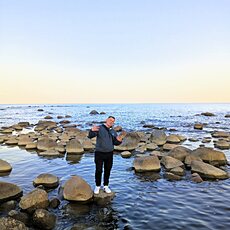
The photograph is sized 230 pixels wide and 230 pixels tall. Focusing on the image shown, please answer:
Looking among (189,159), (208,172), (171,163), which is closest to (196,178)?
(208,172)

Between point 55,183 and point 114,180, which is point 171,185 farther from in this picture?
point 55,183

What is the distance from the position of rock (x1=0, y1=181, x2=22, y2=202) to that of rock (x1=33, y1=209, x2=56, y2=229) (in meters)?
2.18

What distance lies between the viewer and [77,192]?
29.0ft

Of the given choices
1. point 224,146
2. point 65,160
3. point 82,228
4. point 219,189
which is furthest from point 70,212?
point 224,146

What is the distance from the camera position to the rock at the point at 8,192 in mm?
8785

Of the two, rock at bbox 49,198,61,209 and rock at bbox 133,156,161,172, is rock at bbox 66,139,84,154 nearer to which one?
rock at bbox 133,156,161,172

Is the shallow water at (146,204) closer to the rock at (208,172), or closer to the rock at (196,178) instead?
the rock at (196,178)

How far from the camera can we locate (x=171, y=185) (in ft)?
35.2

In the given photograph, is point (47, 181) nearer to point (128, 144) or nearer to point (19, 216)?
point (19, 216)

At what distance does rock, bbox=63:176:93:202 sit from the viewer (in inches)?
345

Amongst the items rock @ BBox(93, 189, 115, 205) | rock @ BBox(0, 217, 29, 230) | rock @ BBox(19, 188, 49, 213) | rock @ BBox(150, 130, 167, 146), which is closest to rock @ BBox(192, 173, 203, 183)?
rock @ BBox(93, 189, 115, 205)

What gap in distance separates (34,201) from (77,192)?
149 centimetres

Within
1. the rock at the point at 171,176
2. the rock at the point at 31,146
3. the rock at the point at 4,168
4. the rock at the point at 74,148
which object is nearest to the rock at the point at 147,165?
the rock at the point at 171,176

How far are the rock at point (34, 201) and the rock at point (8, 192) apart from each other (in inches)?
40.8
